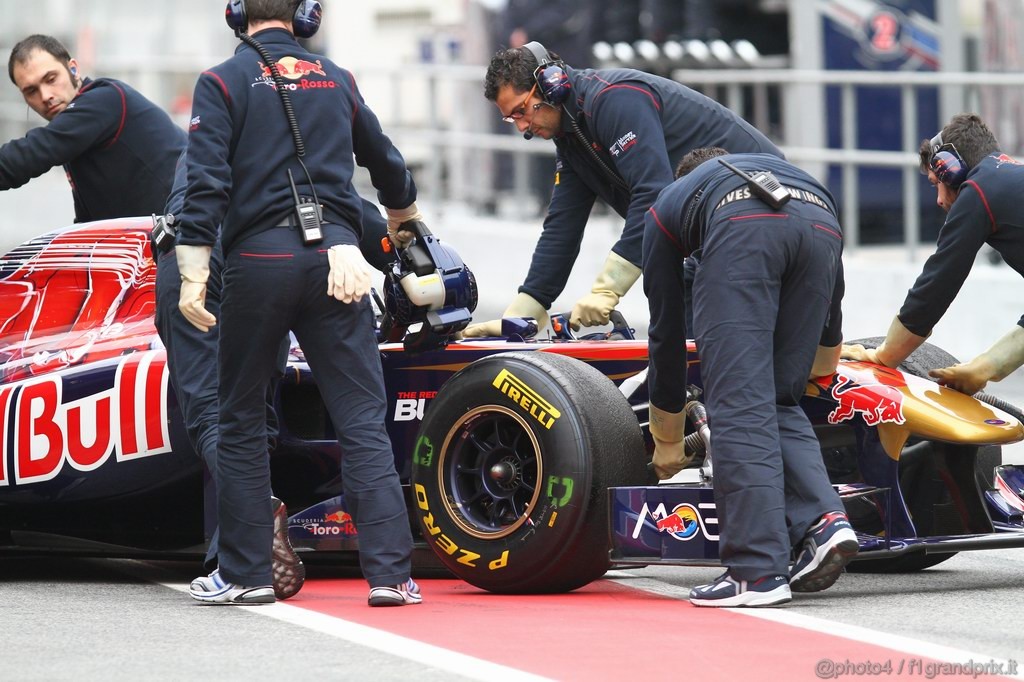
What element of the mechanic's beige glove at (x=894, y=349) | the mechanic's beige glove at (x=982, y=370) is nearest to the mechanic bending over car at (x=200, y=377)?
the mechanic's beige glove at (x=894, y=349)

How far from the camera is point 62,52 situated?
8289 mm

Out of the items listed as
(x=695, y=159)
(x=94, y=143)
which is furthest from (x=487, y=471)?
(x=94, y=143)

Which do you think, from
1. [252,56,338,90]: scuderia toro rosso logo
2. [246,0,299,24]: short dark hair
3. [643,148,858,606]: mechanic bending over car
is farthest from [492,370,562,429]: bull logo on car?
[246,0,299,24]: short dark hair

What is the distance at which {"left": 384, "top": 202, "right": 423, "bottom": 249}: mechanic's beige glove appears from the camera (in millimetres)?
6543

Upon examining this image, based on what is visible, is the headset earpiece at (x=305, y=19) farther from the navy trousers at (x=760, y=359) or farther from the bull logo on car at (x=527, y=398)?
the navy trousers at (x=760, y=359)

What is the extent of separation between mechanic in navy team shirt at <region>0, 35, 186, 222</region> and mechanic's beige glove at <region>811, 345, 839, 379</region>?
10.00ft

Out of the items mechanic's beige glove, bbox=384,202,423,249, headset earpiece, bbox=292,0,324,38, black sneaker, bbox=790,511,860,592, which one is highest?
headset earpiece, bbox=292,0,324,38

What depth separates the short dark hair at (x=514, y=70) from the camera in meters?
7.33

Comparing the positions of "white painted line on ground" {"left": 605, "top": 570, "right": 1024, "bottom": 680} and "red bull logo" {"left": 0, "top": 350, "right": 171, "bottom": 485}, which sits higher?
"red bull logo" {"left": 0, "top": 350, "right": 171, "bottom": 485}

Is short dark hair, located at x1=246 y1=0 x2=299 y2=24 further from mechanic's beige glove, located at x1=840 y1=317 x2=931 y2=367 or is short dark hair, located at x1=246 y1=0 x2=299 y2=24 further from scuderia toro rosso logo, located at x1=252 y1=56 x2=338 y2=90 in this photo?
mechanic's beige glove, located at x1=840 y1=317 x2=931 y2=367

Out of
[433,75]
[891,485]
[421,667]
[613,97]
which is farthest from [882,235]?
[421,667]

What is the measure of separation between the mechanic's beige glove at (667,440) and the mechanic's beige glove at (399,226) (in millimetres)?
1005

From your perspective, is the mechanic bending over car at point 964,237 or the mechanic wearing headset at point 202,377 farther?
the mechanic bending over car at point 964,237

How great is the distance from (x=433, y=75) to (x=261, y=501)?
9.75 metres
